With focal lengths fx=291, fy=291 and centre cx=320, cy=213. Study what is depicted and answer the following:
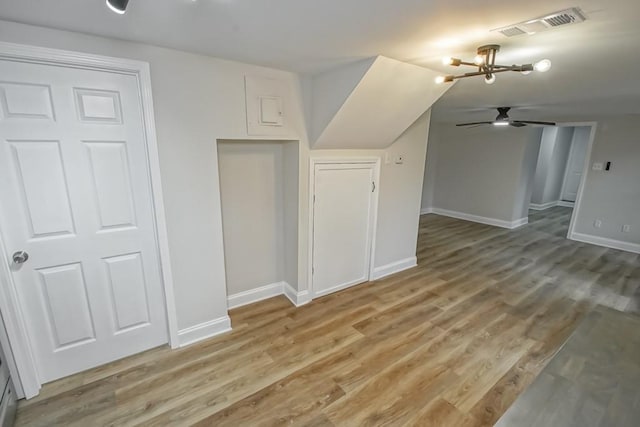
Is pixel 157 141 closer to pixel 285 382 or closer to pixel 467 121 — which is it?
pixel 285 382

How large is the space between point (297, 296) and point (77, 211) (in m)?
1.91

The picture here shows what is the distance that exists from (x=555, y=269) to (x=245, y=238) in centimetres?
413

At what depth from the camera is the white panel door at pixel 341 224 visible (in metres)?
2.93

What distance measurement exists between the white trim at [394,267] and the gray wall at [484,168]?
3.18 metres

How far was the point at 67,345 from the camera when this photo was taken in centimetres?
199

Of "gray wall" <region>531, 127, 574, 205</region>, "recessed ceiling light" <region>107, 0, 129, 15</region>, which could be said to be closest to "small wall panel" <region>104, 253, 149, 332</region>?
"recessed ceiling light" <region>107, 0, 129, 15</region>

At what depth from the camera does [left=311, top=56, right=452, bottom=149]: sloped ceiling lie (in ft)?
7.16

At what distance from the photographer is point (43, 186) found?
175 cm

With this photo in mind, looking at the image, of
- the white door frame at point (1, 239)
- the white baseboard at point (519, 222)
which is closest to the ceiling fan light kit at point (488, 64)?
the white door frame at point (1, 239)

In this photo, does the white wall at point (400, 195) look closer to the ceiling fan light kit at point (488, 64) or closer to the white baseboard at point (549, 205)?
the ceiling fan light kit at point (488, 64)

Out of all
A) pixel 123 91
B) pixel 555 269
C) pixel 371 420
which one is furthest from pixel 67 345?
pixel 555 269

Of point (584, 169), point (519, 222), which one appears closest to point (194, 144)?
point (584, 169)

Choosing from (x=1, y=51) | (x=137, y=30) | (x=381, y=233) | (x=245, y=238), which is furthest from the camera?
(x=381, y=233)

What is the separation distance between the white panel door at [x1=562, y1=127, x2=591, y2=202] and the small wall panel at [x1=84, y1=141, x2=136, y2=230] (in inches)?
388
